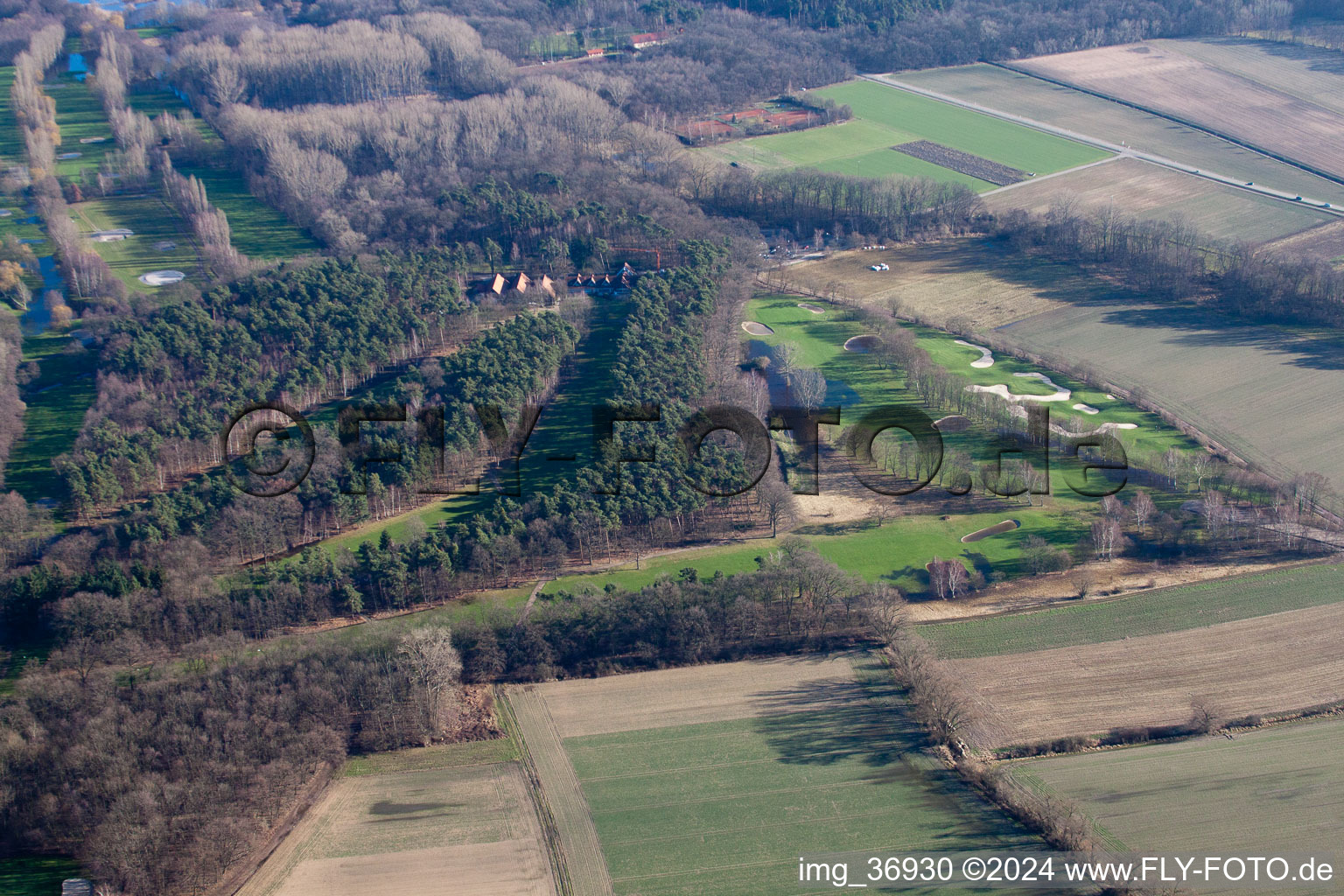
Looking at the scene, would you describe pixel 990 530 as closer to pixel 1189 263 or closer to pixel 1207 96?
pixel 1189 263

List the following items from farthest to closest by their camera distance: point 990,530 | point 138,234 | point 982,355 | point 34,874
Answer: point 138,234 < point 982,355 < point 990,530 < point 34,874

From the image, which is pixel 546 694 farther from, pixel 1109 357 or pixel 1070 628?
pixel 1109 357

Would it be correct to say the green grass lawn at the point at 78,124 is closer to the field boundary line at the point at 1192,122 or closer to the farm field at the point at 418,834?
the farm field at the point at 418,834

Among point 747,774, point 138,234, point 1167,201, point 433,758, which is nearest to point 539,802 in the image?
point 433,758

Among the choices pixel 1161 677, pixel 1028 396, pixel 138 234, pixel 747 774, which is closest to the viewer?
pixel 747 774

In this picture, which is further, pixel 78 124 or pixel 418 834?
pixel 78 124

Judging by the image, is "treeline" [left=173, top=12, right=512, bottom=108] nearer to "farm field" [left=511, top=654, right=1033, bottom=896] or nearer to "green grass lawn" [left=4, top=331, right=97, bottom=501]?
"green grass lawn" [left=4, top=331, right=97, bottom=501]

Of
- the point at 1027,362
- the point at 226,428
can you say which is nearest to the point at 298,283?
the point at 226,428
